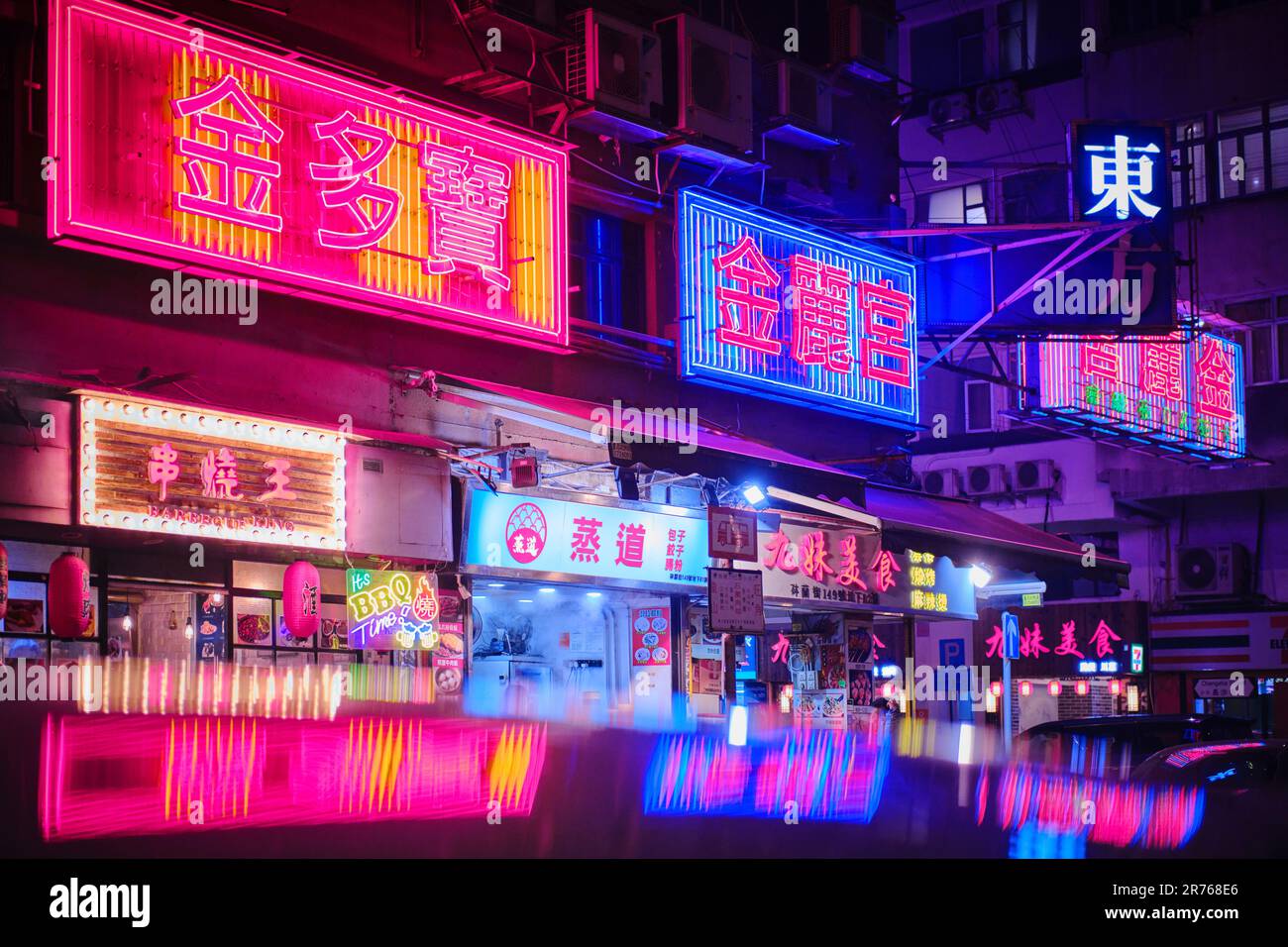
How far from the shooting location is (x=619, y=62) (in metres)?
15.8

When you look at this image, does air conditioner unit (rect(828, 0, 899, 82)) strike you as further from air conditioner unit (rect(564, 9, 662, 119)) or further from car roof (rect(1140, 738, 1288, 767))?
car roof (rect(1140, 738, 1288, 767))

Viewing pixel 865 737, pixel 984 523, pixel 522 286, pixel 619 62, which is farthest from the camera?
pixel 984 523

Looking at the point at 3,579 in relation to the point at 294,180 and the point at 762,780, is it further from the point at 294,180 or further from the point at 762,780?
the point at 762,780

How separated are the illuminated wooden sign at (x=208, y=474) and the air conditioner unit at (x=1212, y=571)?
22881 mm

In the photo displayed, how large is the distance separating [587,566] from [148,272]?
593 cm

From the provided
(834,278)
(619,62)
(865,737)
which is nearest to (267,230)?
(619,62)

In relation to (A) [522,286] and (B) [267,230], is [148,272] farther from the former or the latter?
(A) [522,286]

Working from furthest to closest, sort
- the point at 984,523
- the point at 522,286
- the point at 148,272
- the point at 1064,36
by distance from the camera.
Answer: the point at 1064,36 < the point at 984,523 < the point at 522,286 < the point at 148,272

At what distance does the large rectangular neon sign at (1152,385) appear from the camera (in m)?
21.7

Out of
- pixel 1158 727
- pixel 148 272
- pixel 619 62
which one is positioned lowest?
pixel 1158 727

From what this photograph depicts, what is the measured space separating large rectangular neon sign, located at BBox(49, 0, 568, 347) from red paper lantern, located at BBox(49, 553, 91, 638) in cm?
244

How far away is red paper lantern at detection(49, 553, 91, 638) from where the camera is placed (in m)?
10.9

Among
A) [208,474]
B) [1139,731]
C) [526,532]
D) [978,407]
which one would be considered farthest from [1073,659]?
[208,474]

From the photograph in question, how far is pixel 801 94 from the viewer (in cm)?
1889
